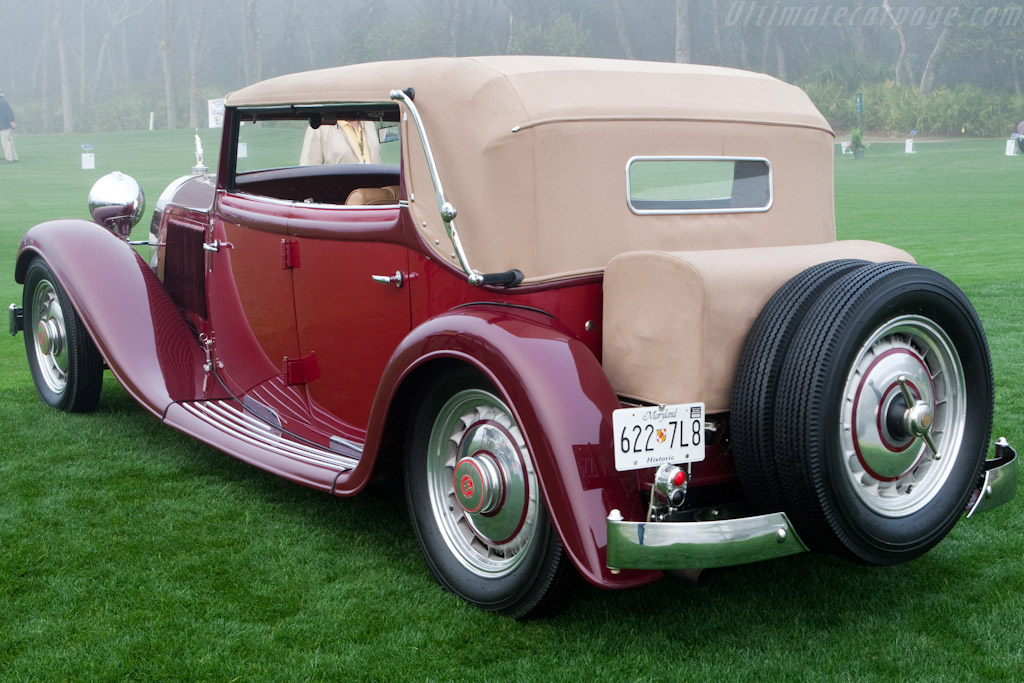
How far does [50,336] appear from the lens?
5180 millimetres

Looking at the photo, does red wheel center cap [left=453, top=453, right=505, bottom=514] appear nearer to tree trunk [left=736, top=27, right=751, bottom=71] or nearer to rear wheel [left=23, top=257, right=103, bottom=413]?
rear wheel [left=23, top=257, right=103, bottom=413]

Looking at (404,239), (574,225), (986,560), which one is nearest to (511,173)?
(574,225)

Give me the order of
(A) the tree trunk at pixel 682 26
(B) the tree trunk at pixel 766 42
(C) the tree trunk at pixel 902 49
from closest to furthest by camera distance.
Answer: (A) the tree trunk at pixel 682 26 < (C) the tree trunk at pixel 902 49 < (B) the tree trunk at pixel 766 42

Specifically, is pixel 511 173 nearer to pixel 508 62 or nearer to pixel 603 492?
pixel 508 62

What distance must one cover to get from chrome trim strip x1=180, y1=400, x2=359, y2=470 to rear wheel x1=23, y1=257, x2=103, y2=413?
3.16 feet

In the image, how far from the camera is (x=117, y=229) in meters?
5.93

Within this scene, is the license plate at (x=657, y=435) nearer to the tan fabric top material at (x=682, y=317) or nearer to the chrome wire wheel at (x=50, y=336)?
the tan fabric top material at (x=682, y=317)

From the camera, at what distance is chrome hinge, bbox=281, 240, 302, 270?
13.0ft

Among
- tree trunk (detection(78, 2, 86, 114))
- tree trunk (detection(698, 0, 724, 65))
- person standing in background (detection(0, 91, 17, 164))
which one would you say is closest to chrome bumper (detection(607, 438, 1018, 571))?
person standing in background (detection(0, 91, 17, 164))

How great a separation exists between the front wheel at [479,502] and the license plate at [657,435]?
290 mm

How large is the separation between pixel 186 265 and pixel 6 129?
28459 mm

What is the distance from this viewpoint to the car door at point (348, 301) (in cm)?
356

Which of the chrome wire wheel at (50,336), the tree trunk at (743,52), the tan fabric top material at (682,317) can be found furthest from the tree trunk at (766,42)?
the tan fabric top material at (682,317)

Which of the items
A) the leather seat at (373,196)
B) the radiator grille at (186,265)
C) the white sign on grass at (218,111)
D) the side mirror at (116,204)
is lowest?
the radiator grille at (186,265)
